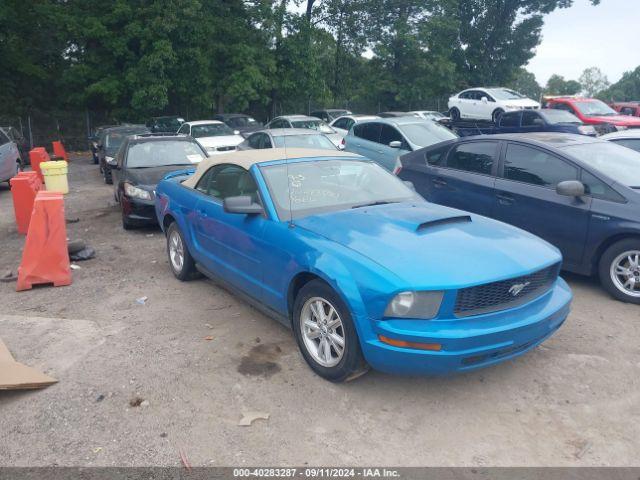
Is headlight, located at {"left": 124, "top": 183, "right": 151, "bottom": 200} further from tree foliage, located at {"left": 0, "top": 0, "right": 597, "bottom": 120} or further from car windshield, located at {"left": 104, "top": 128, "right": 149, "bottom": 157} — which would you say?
tree foliage, located at {"left": 0, "top": 0, "right": 597, "bottom": 120}

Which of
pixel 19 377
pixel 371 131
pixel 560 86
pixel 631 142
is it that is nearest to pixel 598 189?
pixel 631 142

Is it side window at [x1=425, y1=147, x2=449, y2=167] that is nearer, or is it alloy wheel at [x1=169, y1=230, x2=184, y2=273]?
alloy wheel at [x1=169, y1=230, x2=184, y2=273]

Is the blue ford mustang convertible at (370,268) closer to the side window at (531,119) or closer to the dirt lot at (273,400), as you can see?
the dirt lot at (273,400)

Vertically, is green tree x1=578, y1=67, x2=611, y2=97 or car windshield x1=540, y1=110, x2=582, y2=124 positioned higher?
green tree x1=578, y1=67, x2=611, y2=97

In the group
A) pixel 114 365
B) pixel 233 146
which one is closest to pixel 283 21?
pixel 233 146

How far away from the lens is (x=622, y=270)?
5707 mm

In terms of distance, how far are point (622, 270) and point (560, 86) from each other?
9747cm

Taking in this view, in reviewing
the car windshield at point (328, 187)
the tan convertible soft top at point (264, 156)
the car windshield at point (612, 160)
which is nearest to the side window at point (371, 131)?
the car windshield at point (612, 160)

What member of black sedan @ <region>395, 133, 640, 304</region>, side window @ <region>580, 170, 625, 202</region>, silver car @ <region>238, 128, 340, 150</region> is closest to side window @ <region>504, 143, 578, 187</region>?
black sedan @ <region>395, 133, 640, 304</region>

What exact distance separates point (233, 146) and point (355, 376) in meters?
13.5

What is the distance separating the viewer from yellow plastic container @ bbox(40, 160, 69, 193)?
13.5 meters

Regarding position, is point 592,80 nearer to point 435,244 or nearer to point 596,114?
point 596,114

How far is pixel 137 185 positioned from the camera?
9.14 meters

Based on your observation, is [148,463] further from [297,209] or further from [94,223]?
[94,223]
